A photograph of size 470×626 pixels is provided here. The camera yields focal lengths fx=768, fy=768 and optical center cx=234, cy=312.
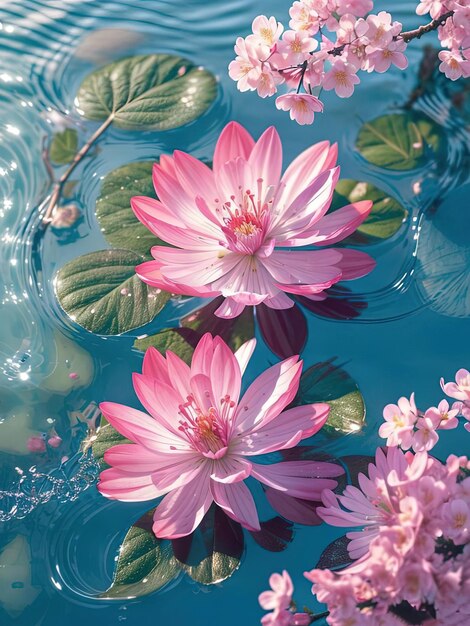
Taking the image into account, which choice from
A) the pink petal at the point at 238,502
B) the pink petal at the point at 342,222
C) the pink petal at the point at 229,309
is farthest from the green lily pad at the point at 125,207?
the pink petal at the point at 238,502

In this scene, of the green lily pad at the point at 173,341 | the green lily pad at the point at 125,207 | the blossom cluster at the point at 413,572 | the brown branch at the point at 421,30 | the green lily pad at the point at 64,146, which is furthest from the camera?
the green lily pad at the point at 64,146

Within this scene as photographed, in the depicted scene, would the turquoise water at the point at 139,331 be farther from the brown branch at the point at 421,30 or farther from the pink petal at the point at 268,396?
the brown branch at the point at 421,30

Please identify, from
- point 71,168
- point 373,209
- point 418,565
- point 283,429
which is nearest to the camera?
point 418,565

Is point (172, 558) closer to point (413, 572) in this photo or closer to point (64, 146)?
point (413, 572)

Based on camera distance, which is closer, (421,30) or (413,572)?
(413,572)

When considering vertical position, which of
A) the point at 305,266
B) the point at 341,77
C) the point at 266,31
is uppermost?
the point at 266,31

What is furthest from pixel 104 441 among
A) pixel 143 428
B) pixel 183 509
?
pixel 183 509

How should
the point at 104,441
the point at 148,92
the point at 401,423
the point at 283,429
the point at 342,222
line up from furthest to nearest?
the point at 148,92 < the point at 342,222 < the point at 104,441 < the point at 283,429 < the point at 401,423
